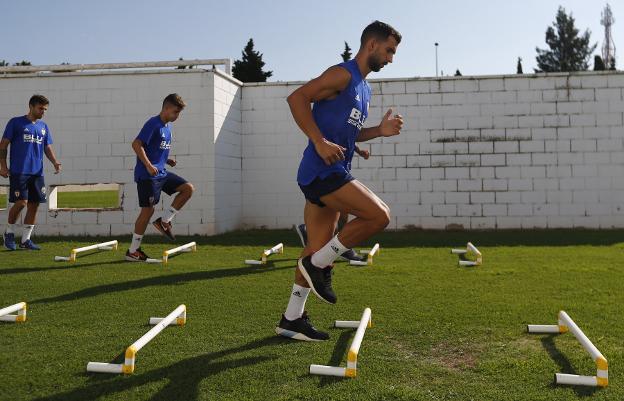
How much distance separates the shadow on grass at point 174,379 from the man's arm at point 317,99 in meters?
1.08

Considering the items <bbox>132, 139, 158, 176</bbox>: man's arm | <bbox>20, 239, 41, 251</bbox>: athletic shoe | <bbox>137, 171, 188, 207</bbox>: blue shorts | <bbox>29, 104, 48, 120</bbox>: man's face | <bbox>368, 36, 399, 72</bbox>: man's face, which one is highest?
<bbox>29, 104, 48, 120</bbox>: man's face

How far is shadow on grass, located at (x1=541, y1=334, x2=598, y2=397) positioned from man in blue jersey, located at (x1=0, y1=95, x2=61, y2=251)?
6043mm

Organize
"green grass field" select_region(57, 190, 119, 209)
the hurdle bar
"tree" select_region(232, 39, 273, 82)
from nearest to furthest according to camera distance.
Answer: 1. the hurdle bar
2. "green grass field" select_region(57, 190, 119, 209)
3. "tree" select_region(232, 39, 273, 82)

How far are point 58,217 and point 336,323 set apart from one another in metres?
7.36

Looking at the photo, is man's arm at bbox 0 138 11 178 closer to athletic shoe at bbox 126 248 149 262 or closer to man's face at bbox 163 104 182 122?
athletic shoe at bbox 126 248 149 262

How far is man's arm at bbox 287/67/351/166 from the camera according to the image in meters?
2.93

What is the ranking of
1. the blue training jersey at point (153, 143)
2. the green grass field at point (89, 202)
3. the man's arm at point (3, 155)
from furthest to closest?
the green grass field at point (89, 202) → the man's arm at point (3, 155) → the blue training jersey at point (153, 143)

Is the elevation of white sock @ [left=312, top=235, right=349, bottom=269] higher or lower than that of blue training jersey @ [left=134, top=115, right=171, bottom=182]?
lower

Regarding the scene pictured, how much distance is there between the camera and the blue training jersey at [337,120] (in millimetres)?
3107

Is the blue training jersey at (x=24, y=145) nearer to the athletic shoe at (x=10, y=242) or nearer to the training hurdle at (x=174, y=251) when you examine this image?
the athletic shoe at (x=10, y=242)

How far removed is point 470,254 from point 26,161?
5636 millimetres

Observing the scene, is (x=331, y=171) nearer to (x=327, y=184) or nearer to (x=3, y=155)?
(x=327, y=184)

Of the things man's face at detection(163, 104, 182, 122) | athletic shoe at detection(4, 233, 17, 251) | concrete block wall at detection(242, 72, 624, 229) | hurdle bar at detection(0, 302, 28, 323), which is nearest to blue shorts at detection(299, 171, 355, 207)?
hurdle bar at detection(0, 302, 28, 323)

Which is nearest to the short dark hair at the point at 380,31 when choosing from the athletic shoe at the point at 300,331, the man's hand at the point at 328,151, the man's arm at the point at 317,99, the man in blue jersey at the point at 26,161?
the man's arm at the point at 317,99
